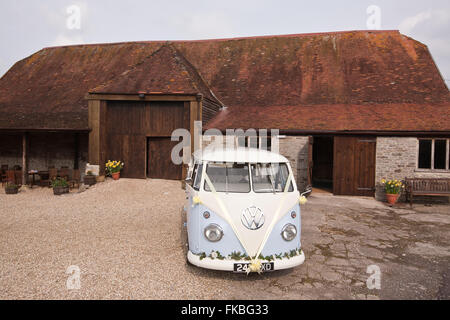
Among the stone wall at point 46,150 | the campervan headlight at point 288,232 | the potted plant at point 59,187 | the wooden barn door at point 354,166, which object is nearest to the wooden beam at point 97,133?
the potted plant at point 59,187

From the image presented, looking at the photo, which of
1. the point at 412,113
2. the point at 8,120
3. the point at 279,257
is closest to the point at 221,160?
the point at 279,257

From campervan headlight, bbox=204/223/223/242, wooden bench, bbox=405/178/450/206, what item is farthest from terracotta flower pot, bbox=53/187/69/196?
wooden bench, bbox=405/178/450/206

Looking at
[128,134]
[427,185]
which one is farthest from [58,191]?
[427,185]

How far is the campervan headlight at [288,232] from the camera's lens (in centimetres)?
453

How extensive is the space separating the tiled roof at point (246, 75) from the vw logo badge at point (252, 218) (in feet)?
28.8

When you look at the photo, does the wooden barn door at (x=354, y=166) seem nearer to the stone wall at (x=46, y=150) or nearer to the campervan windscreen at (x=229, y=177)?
the campervan windscreen at (x=229, y=177)

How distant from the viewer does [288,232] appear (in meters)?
4.56

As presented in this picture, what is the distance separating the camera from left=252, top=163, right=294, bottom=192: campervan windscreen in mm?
4898

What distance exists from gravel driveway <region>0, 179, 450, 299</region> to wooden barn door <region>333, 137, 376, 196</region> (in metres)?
1.90

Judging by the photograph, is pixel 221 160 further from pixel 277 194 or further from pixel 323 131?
pixel 323 131

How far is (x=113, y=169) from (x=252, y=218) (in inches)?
385
